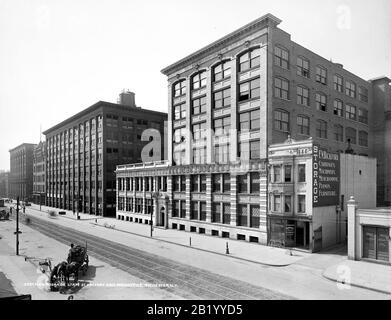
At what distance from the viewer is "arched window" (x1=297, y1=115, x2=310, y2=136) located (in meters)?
35.0

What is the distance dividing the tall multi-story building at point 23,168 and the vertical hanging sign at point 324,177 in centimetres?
11340

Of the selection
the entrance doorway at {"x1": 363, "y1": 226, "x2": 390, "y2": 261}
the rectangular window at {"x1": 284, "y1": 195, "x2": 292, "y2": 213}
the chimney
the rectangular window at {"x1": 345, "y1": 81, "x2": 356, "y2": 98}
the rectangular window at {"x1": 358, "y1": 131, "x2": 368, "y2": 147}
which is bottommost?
the entrance doorway at {"x1": 363, "y1": 226, "x2": 390, "y2": 261}

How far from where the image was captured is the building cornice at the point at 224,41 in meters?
31.1

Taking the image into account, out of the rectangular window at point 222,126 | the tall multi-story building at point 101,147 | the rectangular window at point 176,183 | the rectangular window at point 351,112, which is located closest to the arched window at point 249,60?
the rectangular window at point 222,126

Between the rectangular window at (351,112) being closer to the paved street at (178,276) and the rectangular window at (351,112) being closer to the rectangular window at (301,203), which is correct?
the rectangular window at (301,203)

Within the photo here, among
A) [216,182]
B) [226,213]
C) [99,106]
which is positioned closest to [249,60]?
[216,182]

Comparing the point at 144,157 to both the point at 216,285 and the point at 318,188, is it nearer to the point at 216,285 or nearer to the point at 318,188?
the point at 318,188

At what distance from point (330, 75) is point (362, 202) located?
719 inches

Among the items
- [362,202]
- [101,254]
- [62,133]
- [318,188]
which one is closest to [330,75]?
[362,202]

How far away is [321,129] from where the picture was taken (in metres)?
38.5

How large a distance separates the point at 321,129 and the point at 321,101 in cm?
384

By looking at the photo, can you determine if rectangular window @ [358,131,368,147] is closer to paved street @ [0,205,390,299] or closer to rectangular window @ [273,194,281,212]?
rectangular window @ [273,194,281,212]

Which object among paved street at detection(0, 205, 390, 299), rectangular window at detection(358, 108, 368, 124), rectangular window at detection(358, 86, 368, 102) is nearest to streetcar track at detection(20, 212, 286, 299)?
paved street at detection(0, 205, 390, 299)

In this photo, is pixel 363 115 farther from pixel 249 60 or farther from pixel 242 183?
pixel 242 183
